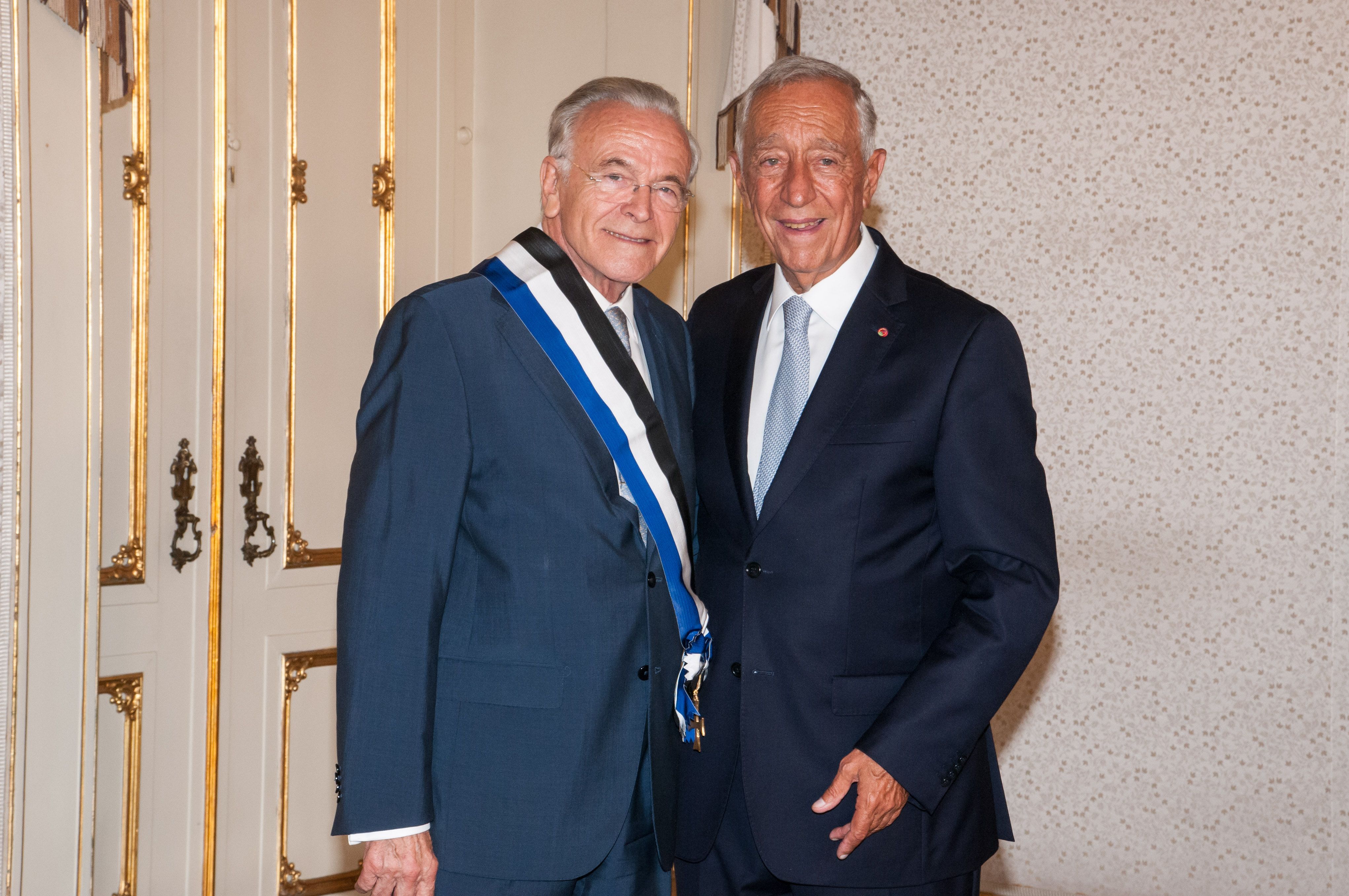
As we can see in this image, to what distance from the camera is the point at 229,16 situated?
261 cm

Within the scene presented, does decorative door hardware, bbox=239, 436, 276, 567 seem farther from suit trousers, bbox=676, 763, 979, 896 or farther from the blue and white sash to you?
suit trousers, bbox=676, 763, 979, 896

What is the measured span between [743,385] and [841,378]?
0.64 ft

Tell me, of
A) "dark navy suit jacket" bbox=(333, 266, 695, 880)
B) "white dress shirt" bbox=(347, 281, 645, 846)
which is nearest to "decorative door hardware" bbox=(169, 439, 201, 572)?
"white dress shirt" bbox=(347, 281, 645, 846)

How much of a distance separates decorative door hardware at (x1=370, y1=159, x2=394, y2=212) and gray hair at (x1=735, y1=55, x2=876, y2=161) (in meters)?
1.50

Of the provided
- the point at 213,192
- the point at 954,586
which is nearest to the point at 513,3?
the point at 213,192

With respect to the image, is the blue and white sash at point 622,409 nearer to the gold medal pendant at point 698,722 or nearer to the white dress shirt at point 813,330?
the gold medal pendant at point 698,722

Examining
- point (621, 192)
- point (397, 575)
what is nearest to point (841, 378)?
point (621, 192)

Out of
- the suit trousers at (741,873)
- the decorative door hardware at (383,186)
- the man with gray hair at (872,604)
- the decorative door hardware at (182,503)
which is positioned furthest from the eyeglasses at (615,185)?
the decorative door hardware at (383,186)

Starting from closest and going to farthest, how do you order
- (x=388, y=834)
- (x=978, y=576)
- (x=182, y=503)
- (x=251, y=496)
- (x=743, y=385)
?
(x=388, y=834) → (x=978, y=576) → (x=743, y=385) → (x=182, y=503) → (x=251, y=496)

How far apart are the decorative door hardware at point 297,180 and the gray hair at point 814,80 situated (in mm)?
Answer: 1433

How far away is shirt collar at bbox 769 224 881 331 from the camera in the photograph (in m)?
1.70

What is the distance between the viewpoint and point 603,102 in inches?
65.7

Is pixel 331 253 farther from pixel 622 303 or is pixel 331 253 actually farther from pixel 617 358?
pixel 617 358

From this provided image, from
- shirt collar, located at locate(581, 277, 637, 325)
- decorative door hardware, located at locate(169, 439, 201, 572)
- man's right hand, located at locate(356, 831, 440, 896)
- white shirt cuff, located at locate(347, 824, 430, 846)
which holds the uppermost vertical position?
shirt collar, located at locate(581, 277, 637, 325)
